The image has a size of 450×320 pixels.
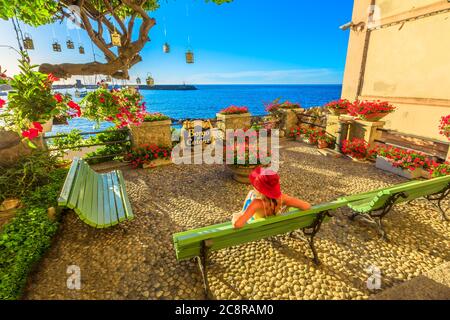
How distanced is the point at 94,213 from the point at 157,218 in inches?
44.9

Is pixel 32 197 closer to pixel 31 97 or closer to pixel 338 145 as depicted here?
pixel 31 97

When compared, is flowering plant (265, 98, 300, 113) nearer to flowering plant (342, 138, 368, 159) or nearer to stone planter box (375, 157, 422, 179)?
flowering plant (342, 138, 368, 159)

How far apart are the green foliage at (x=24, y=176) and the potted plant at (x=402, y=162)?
8700 millimetres

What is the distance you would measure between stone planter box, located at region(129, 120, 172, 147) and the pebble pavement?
2.28m

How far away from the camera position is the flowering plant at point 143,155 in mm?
6480

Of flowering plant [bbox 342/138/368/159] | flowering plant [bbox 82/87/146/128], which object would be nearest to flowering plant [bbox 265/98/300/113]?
flowering plant [bbox 342/138/368/159]

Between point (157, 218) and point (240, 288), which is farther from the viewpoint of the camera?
point (157, 218)

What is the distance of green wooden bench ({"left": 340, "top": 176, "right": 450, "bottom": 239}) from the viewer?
3225 mm

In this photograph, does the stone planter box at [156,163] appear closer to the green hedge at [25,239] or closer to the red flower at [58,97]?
the green hedge at [25,239]

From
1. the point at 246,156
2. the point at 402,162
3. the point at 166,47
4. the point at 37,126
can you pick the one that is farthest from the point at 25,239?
the point at 402,162

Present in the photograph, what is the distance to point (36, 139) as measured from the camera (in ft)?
16.0
